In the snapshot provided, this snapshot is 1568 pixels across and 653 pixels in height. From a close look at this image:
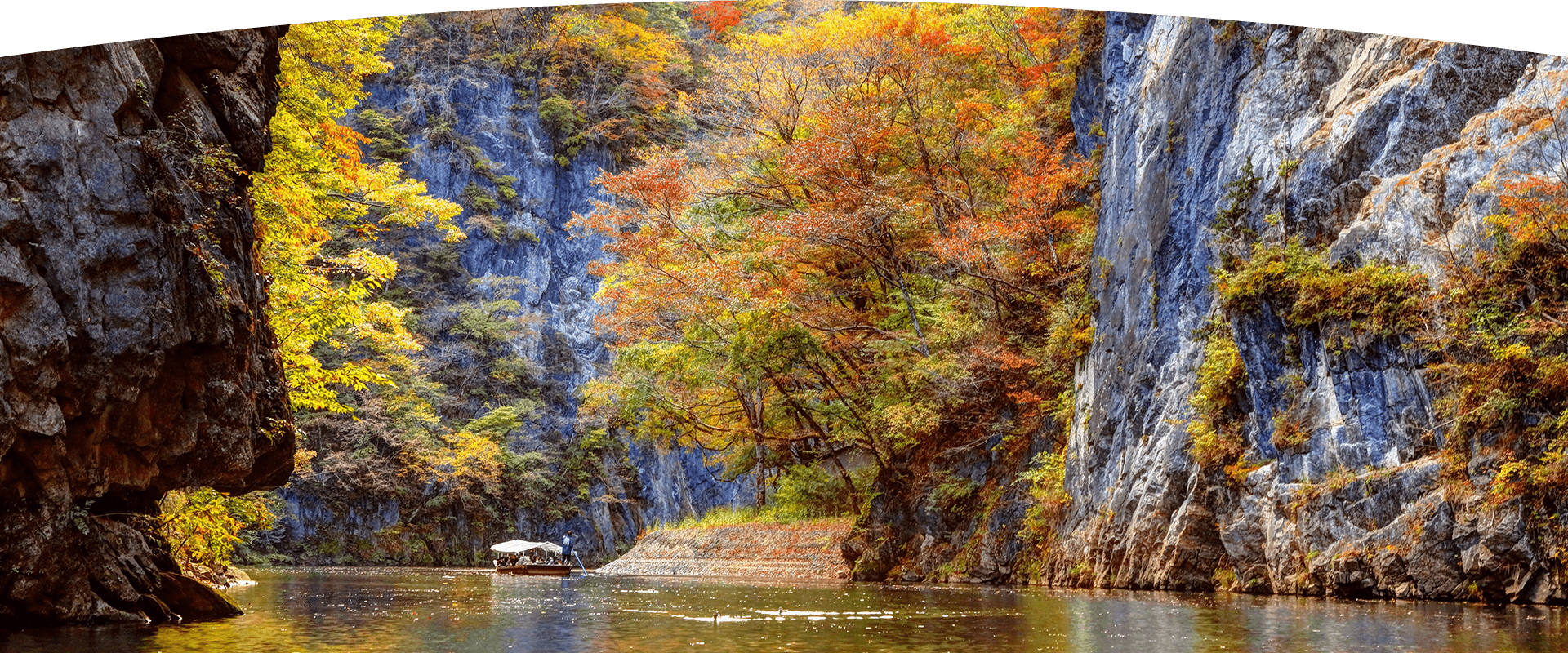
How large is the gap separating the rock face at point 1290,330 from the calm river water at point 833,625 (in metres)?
0.98

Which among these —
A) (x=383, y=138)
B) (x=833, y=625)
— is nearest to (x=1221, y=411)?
(x=833, y=625)

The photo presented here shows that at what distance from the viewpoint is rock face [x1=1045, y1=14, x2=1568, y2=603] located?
14.3 metres

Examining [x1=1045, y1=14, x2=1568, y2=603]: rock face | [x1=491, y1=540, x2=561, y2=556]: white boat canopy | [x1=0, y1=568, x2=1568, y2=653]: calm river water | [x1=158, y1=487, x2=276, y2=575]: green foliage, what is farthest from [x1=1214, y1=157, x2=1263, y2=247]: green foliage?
[x1=491, y1=540, x2=561, y2=556]: white boat canopy

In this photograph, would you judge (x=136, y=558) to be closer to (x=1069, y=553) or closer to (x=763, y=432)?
(x=1069, y=553)

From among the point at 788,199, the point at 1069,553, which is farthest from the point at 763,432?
the point at 1069,553

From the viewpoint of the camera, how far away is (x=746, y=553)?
32125 mm

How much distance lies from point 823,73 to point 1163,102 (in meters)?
10.5

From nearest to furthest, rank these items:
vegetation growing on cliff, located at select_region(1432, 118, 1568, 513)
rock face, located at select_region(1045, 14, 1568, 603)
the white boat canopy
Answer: vegetation growing on cliff, located at select_region(1432, 118, 1568, 513), rock face, located at select_region(1045, 14, 1568, 603), the white boat canopy

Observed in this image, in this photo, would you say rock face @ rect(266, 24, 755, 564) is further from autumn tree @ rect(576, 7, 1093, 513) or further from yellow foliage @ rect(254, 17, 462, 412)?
yellow foliage @ rect(254, 17, 462, 412)

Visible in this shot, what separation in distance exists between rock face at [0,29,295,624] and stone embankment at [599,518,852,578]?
1787cm

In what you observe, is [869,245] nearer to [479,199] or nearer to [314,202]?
[314,202]

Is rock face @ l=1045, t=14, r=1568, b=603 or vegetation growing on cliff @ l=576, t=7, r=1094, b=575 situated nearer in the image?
rock face @ l=1045, t=14, r=1568, b=603

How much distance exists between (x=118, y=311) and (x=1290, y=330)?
49.5 feet

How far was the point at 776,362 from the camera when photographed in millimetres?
28891
